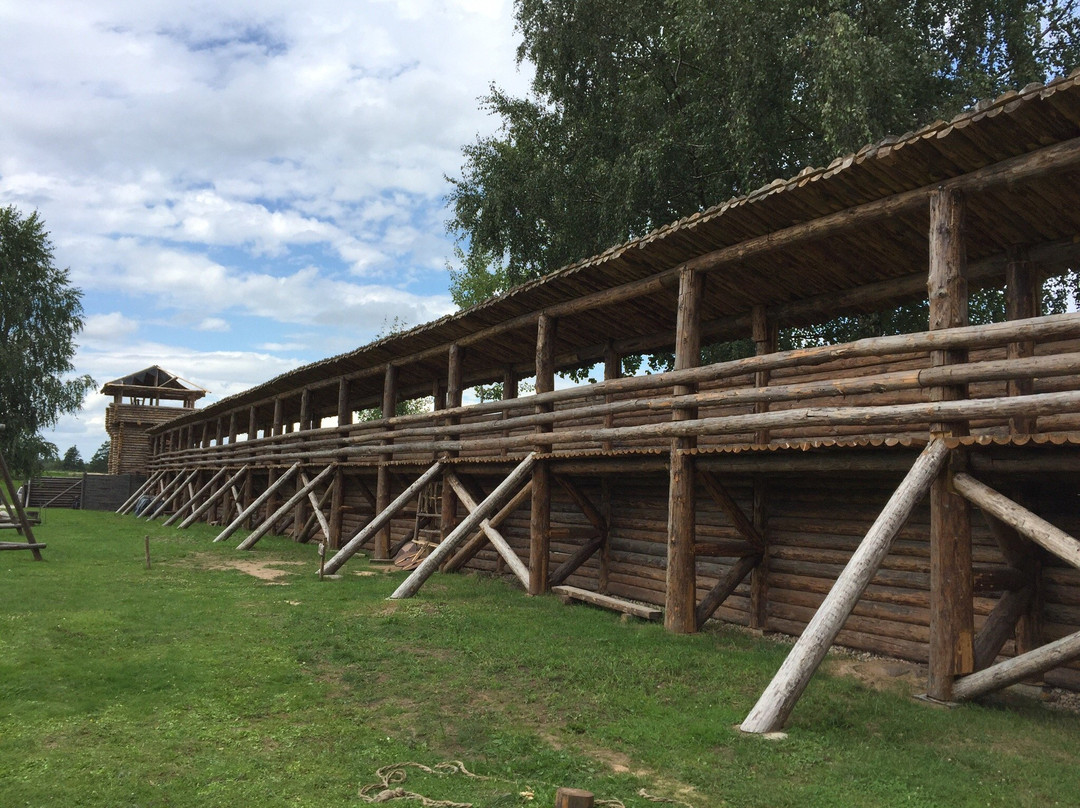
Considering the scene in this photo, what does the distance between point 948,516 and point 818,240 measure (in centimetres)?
352

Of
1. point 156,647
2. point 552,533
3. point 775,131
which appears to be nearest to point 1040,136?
point 552,533

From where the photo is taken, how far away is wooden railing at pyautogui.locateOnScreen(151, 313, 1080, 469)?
618 cm

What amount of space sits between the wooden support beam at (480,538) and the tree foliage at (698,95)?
9292 mm

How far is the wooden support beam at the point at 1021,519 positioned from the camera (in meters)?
5.45

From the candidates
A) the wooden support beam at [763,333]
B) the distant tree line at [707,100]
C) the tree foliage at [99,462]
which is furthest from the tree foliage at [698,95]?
the tree foliage at [99,462]

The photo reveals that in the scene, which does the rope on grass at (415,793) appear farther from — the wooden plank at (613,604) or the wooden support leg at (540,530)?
the wooden support leg at (540,530)

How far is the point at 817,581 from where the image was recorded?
9289 millimetres

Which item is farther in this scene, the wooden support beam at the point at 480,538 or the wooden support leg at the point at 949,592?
the wooden support beam at the point at 480,538

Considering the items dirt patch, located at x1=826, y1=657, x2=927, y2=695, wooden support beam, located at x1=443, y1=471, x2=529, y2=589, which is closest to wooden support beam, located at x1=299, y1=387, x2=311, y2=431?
wooden support beam, located at x1=443, y1=471, x2=529, y2=589

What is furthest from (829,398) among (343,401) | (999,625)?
(343,401)

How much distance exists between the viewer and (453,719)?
20.2 feet

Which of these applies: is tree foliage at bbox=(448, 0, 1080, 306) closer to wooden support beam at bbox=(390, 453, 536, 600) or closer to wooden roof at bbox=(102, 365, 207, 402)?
wooden support beam at bbox=(390, 453, 536, 600)

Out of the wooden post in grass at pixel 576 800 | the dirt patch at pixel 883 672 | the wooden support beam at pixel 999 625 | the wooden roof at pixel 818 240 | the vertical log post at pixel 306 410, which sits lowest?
the dirt patch at pixel 883 672

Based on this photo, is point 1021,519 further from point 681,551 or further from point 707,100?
point 707,100
